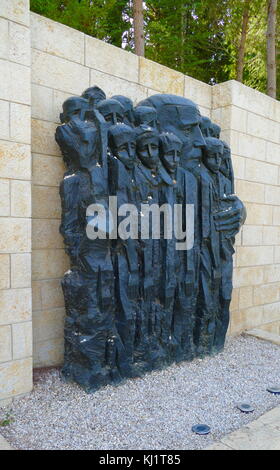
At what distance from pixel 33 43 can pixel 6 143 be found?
3.37ft

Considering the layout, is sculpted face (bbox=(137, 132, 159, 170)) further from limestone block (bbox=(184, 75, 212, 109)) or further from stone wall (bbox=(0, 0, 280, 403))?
limestone block (bbox=(184, 75, 212, 109))

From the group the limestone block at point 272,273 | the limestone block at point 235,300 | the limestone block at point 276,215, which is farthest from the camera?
the limestone block at point 276,215

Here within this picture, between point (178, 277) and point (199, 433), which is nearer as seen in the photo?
point (199, 433)

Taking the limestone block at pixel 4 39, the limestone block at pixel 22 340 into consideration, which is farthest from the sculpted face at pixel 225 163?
the limestone block at pixel 22 340

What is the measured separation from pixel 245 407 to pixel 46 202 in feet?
7.72

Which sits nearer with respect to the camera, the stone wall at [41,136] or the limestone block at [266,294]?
the stone wall at [41,136]

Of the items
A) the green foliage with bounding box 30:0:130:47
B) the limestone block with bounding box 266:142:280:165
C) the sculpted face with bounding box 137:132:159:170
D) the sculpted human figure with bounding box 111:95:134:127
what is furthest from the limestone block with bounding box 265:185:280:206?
the green foliage with bounding box 30:0:130:47

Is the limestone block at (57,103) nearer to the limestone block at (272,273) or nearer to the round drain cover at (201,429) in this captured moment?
the round drain cover at (201,429)

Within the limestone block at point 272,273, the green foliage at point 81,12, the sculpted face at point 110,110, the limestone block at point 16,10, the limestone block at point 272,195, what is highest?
the green foliage at point 81,12

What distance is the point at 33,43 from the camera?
10.6 ft

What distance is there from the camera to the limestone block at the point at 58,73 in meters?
3.27

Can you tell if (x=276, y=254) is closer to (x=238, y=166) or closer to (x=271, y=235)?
(x=271, y=235)
